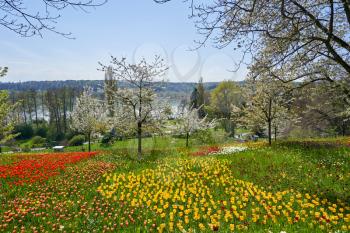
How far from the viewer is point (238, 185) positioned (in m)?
10.1

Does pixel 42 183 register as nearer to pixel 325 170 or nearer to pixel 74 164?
pixel 74 164

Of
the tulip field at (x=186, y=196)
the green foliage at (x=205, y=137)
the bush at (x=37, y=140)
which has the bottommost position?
the bush at (x=37, y=140)

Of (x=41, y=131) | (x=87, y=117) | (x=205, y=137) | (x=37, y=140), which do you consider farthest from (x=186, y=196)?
(x=41, y=131)

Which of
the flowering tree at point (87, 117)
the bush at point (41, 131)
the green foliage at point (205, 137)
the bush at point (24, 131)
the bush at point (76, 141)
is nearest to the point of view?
the flowering tree at point (87, 117)

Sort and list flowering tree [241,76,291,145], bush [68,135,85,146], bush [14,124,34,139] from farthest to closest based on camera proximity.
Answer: bush [14,124,34,139] < bush [68,135,85,146] < flowering tree [241,76,291,145]

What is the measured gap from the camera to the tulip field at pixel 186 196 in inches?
271

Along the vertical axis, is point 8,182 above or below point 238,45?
below

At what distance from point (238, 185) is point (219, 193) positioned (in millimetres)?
1010

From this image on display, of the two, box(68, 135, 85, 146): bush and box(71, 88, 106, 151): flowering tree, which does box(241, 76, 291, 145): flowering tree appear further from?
box(68, 135, 85, 146): bush

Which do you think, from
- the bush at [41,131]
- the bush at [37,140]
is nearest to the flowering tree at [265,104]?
the bush at [37,140]

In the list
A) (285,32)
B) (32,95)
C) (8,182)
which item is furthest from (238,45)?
(32,95)

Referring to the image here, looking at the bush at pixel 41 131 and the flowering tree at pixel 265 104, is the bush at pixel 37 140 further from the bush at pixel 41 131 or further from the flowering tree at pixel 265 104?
the flowering tree at pixel 265 104

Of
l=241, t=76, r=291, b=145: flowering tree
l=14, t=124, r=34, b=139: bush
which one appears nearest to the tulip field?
l=241, t=76, r=291, b=145: flowering tree

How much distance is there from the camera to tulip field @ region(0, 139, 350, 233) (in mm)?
6891
